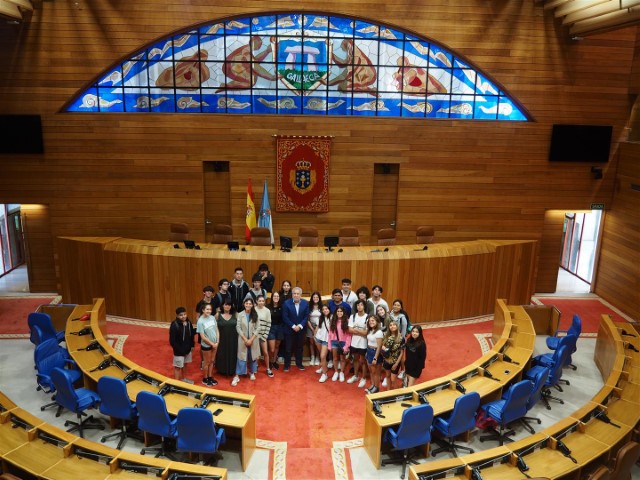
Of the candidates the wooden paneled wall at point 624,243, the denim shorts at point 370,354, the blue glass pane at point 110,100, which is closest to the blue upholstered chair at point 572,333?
the denim shorts at point 370,354

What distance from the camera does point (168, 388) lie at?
267 inches

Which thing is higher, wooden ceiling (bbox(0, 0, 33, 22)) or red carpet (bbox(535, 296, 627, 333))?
wooden ceiling (bbox(0, 0, 33, 22))

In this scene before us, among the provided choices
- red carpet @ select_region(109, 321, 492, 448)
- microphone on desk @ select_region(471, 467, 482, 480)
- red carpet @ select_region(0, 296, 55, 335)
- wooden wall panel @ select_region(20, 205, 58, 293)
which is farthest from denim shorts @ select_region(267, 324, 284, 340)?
wooden wall panel @ select_region(20, 205, 58, 293)

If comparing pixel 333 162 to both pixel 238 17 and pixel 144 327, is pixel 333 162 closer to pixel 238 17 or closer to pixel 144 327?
pixel 238 17

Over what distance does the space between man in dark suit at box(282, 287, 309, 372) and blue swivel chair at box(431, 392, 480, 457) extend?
102 inches

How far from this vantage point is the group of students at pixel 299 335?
7699 millimetres

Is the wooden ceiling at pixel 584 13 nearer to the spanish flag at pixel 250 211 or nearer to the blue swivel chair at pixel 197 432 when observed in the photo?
the spanish flag at pixel 250 211

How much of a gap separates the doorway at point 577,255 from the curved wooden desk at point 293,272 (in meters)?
3.39

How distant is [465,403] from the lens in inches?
253

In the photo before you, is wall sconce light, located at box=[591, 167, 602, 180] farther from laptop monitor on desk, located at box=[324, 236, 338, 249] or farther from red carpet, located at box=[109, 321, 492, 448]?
laptop monitor on desk, located at box=[324, 236, 338, 249]

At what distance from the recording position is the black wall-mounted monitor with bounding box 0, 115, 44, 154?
11203 millimetres

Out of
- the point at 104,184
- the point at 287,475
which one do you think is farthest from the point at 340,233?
the point at 287,475

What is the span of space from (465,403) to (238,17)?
852 centimetres

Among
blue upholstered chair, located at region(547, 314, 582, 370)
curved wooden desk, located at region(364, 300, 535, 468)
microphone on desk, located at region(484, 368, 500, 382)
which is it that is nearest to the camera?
curved wooden desk, located at region(364, 300, 535, 468)
